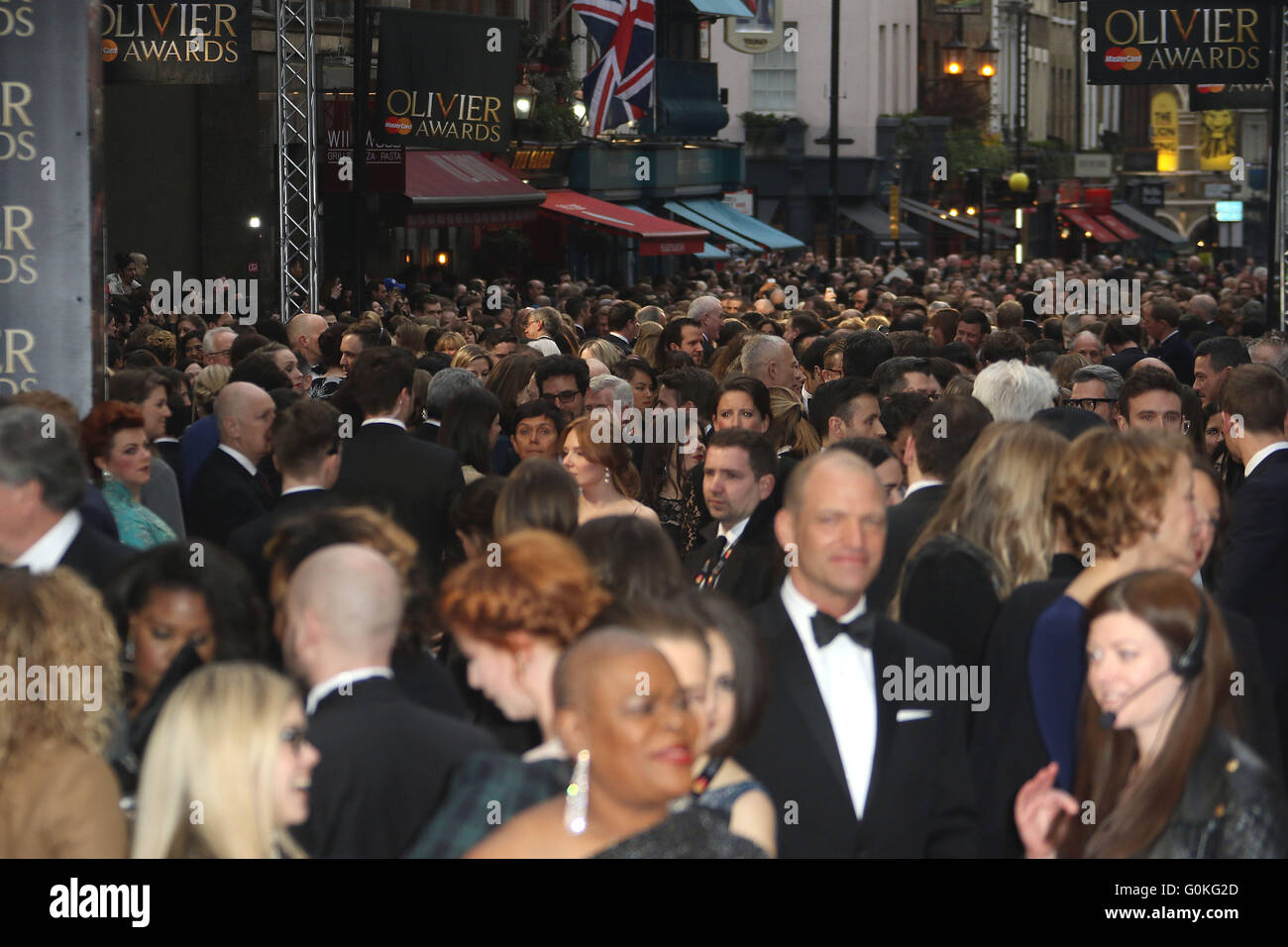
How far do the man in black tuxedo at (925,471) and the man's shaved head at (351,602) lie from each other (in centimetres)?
197

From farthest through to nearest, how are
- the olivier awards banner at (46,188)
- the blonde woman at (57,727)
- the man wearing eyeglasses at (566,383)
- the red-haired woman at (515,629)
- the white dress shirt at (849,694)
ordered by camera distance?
the man wearing eyeglasses at (566,383) < the olivier awards banner at (46,188) < the white dress shirt at (849,694) < the red-haired woman at (515,629) < the blonde woman at (57,727)

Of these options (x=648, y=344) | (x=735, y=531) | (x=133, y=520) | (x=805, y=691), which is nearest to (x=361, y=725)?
(x=805, y=691)

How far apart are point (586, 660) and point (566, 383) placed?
648cm

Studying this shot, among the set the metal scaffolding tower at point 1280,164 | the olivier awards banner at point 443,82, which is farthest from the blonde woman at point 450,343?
the metal scaffolding tower at point 1280,164

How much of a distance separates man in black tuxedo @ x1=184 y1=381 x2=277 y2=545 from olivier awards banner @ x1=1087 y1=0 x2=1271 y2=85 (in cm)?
985

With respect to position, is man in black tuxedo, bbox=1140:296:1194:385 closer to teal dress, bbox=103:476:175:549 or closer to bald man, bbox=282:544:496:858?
teal dress, bbox=103:476:175:549

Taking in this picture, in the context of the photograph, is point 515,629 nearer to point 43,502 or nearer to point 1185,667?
point 1185,667

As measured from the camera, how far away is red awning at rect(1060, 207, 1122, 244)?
7612cm

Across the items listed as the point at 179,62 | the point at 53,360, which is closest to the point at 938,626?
the point at 53,360

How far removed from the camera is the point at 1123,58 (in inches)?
658

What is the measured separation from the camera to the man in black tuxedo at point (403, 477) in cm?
825

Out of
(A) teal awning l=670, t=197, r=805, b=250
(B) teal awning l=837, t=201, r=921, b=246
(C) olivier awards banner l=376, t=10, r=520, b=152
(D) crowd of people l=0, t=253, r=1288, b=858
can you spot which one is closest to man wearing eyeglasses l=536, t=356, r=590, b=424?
(D) crowd of people l=0, t=253, r=1288, b=858

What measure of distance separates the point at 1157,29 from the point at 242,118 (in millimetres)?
14818

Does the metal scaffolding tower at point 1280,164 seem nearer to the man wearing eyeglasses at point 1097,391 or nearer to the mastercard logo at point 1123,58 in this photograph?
the mastercard logo at point 1123,58
